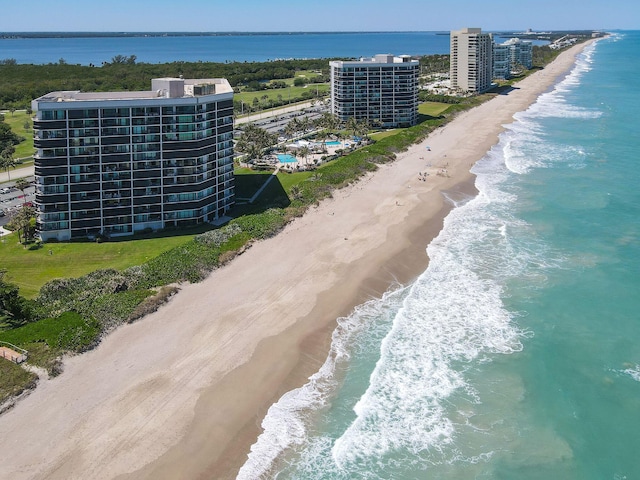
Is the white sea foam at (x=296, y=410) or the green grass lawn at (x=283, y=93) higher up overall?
the green grass lawn at (x=283, y=93)

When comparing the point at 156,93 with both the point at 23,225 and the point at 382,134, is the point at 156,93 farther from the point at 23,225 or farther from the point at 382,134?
the point at 382,134

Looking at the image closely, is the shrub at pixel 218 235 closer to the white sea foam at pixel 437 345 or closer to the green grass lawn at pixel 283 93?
the white sea foam at pixel 437 345

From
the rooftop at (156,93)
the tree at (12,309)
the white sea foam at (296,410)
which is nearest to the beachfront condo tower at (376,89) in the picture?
the rooftop at (156,93)

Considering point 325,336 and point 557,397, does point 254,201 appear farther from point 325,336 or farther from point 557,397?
point 557,397

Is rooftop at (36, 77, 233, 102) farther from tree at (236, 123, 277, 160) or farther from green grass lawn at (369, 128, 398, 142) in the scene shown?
green grass lawn at (369, 128, 398, 142)

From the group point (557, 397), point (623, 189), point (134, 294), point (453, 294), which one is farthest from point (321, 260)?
point (623, 189)

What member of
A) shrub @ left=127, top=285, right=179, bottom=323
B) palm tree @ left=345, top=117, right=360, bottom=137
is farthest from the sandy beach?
palm tree @ left=345, top=117, right=360, bottom=137
